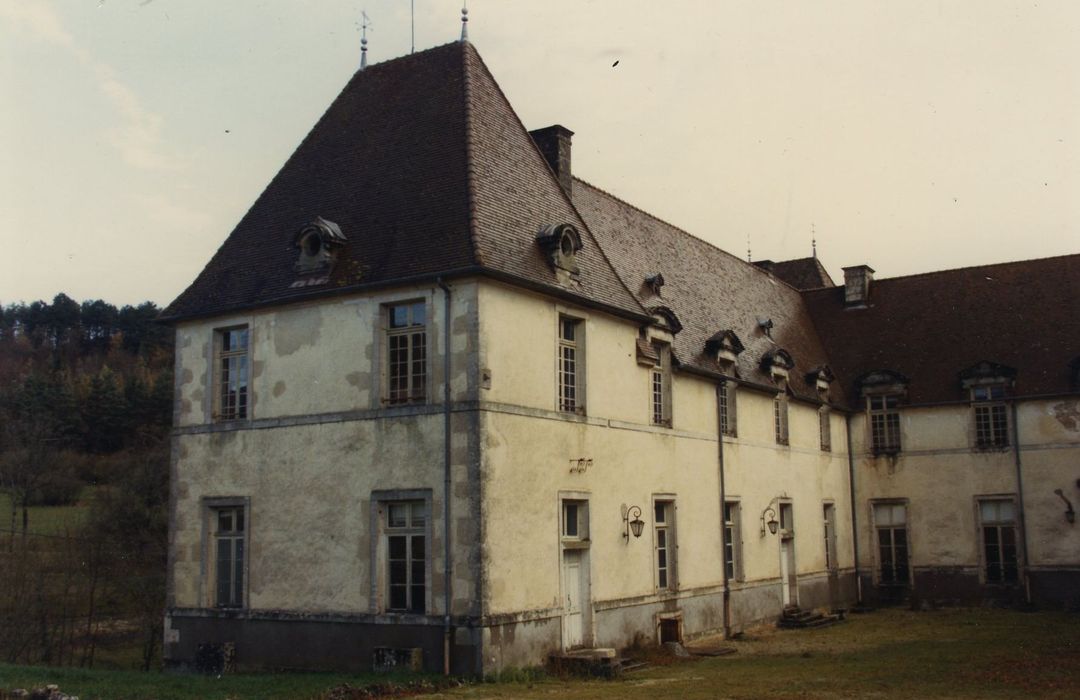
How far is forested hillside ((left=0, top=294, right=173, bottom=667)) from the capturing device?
29359 mm

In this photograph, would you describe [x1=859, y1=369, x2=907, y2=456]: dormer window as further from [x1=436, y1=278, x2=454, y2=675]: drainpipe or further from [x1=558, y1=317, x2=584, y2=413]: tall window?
[x1=436, y1=278, x2=454, y2=675]: drainpipe

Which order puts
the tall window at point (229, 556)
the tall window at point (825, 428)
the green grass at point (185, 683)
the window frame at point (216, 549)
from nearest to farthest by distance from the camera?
the green grass at point (185, 683) → the window frame at point (216, 549) → the tall window at point (229, 556) → the tall window at point (825, 428)

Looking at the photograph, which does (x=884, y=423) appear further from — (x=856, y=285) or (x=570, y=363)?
(x=570, y=363)

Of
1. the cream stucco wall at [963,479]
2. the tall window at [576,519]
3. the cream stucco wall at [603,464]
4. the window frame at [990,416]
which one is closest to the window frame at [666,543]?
the cream stucco wall at [603,464]

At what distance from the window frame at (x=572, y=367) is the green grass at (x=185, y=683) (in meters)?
5.45

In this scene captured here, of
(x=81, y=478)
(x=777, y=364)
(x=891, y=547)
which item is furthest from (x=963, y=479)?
(x=81, y=478)

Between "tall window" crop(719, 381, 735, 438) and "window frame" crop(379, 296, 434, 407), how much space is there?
9683 millimetres

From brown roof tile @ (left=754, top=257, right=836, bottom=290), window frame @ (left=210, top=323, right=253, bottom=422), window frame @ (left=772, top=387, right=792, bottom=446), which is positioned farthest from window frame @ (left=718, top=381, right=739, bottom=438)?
brown roof tile @ (left=754, top=257, right=836, bottom=290)

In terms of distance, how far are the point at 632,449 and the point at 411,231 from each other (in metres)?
6.11

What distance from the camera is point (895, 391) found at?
31.8m

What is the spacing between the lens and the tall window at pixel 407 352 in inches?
668

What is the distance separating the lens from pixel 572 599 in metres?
18.2

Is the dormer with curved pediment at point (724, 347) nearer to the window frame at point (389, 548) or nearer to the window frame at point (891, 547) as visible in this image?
the window frame at point (891, 547)

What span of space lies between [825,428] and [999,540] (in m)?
5.55
